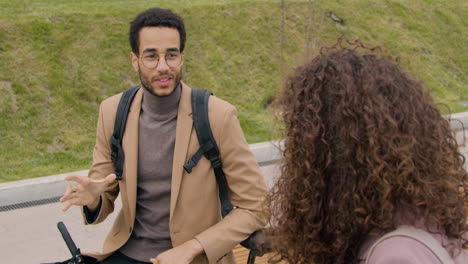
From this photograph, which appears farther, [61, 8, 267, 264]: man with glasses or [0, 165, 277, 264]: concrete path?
[0, 165, 277, 264]: concrete path

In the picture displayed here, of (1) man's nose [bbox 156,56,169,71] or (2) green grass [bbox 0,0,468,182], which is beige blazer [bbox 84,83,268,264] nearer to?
(1) man's nose [bbox 156,56,169,71]

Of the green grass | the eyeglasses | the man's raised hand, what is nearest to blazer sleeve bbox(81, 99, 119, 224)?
the man's raised hand

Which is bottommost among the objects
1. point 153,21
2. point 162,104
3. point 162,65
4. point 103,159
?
point 103,159

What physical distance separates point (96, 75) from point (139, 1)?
3.19 meters

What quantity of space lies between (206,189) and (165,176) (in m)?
0.19

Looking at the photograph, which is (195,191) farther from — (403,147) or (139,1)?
(139,1)

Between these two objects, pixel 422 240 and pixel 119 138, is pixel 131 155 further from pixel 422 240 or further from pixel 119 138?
pixel 422 240

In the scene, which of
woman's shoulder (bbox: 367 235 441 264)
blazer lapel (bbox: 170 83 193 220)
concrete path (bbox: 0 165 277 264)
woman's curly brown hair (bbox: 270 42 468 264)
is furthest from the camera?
concrete path (bbox: 0 165 277 264)

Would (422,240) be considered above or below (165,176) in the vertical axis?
above

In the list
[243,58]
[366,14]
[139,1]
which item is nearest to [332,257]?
[243,58]

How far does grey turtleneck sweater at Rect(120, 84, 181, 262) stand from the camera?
247 cm

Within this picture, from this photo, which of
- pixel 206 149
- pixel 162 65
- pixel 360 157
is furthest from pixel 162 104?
pixel 360 157

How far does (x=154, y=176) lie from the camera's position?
2473 mm

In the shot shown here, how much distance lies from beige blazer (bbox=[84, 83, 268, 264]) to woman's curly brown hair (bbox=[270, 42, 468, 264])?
86 centimetres
